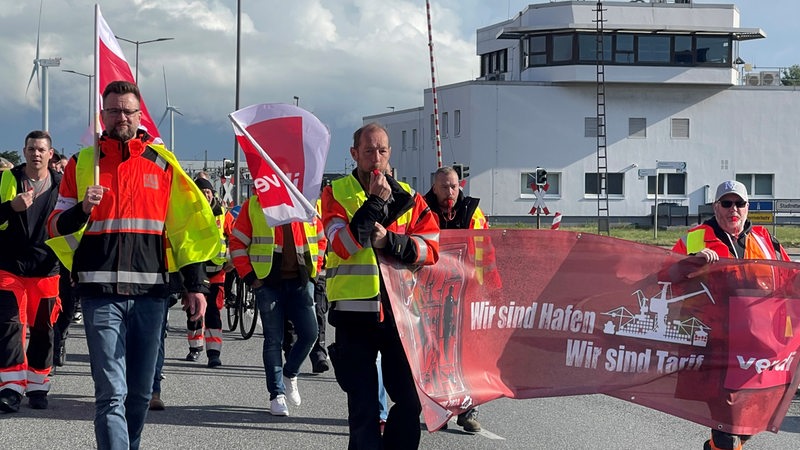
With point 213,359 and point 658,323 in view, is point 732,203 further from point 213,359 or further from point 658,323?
point 213,359

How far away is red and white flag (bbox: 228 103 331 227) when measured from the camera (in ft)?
23.6

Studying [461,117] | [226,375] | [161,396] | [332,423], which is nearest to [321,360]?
[226,375]

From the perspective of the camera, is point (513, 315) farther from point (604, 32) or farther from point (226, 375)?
point (604, 32)

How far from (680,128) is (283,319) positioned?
165 ft

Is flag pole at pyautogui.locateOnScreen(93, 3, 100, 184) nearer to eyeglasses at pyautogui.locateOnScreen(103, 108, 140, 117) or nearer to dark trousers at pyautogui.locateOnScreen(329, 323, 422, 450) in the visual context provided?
eyeglasses at pyautogui.locateOnScreen(103, 108, 140, 117)

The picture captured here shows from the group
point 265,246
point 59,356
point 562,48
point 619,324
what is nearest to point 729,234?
point 619,324

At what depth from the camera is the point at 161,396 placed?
9852 mm

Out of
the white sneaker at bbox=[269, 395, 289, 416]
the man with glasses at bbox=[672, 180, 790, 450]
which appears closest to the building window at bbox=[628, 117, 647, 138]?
the white sneaker at bbox=[269, 395, 289, 416]

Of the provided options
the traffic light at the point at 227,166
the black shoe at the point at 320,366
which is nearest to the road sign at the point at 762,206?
the traffic light at the point at 227,166

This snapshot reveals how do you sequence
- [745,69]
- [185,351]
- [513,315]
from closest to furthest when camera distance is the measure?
1. [513,315]
2. [185,351]
3. [745,69]

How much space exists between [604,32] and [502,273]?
167 feet

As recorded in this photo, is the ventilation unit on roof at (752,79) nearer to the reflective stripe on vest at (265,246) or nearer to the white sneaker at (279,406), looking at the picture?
the reflective stripe on vest at (265,246)

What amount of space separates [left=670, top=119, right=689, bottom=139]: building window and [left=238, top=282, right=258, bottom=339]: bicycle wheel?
1711 inches

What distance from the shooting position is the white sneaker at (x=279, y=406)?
892 cm
